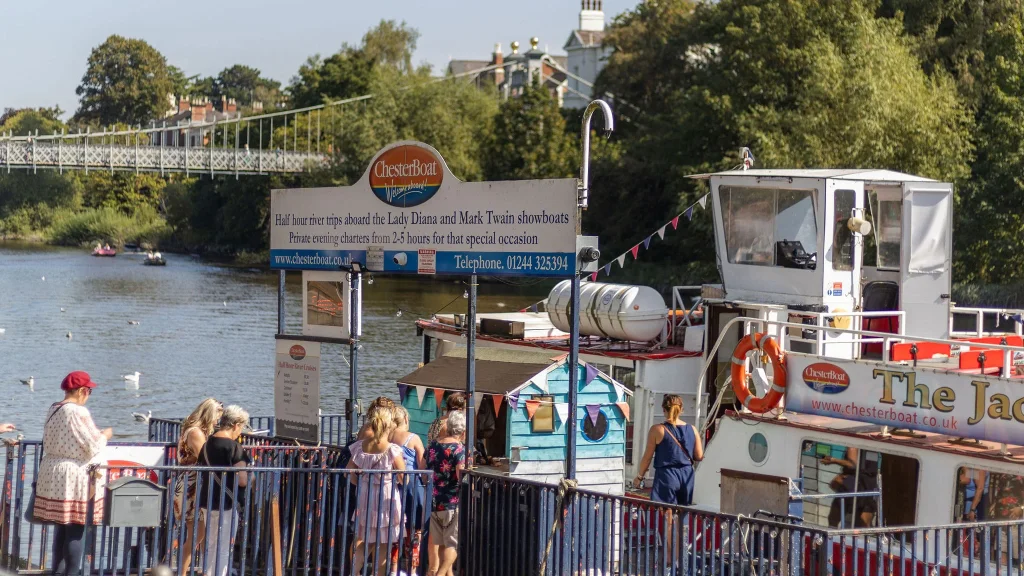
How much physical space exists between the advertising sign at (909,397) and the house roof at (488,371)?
2.47 meters

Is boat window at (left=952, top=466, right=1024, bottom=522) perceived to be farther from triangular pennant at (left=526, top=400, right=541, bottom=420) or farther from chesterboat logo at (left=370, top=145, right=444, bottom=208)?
chesterboat logo at (left=370, top=145, right=444, bottom=208)

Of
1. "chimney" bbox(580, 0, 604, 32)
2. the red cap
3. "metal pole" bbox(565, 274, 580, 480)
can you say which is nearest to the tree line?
"metal pole" bbox(565, 274, 580, 480)

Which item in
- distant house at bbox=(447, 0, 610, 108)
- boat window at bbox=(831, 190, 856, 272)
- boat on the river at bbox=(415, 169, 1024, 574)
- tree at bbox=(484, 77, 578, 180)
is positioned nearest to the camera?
boat on the river at bbox=(415, 169, 1024, 574)

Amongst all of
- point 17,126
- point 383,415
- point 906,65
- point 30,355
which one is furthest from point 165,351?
point 17,126

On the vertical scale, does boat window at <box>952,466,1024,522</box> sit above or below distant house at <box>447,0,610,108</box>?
below

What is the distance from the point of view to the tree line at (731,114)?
43.6m

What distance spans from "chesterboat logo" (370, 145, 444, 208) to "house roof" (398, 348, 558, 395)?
7.23 feet

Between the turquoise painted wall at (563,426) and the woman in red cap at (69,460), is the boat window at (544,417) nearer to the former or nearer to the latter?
the turquoise painted wall at (563,426)

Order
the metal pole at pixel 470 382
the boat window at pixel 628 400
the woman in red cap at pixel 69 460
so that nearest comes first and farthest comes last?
1. the woman in red cap at pixel 69 460
2. the metal pole at pixel 470 382
3. the boat window at pixel 628 400

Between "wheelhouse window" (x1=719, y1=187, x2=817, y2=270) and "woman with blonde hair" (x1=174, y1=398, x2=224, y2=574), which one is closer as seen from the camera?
"woman with blonde hair" (x1=174, y1=398, x2=224, y2=574)

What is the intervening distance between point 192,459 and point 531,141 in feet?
201

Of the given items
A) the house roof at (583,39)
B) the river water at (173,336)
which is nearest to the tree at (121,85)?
the house roof at (583,39)

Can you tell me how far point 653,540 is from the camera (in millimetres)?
9625

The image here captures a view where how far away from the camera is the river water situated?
102ft
